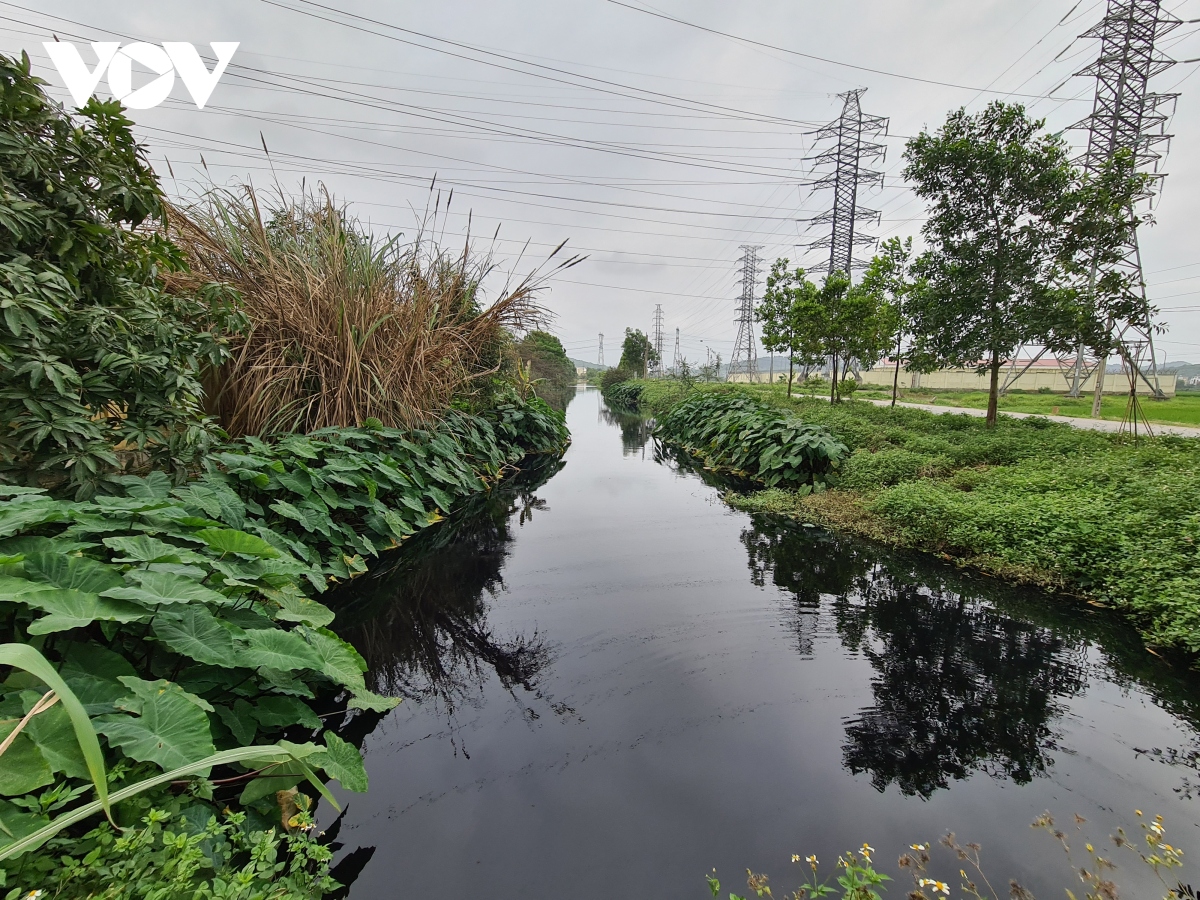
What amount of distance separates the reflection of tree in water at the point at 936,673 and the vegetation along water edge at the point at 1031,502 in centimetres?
54

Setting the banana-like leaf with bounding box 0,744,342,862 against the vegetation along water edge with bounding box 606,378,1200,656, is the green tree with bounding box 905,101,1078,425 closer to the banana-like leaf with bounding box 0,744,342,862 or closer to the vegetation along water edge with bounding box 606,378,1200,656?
the vegetation along water edge with bounding box 606,378,1200,656

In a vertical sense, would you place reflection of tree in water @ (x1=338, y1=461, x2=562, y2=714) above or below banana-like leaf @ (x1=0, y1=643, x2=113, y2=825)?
below

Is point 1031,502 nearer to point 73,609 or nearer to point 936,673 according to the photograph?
point 936,673

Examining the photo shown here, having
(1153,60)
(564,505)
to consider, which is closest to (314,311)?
(564,505)

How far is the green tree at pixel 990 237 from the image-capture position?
732 cm

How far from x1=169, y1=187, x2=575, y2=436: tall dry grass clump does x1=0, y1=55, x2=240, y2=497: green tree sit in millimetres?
893


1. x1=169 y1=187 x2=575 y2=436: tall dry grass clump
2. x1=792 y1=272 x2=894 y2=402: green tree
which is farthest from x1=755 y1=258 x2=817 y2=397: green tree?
x1=169 y1=187 x2=575 y2=436: tall dry grass clump

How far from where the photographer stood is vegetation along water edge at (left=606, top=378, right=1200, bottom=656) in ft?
9.82

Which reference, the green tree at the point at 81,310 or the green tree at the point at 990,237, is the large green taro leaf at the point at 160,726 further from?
the green tree at the point at 990,237

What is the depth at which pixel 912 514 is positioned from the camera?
438 centimetres

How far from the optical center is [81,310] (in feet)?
6.71

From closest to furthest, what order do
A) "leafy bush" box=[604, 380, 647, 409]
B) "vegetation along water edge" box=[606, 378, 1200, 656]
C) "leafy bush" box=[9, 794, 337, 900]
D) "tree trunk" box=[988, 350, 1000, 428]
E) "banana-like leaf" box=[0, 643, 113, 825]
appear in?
"banana-like leaf" box=[0, 643, 113, 825] < "leafy bush" box=[9, 794, 337, 900] < "vegetation along water edge" box=[606, 378, 1200, 656] < "tree trunk" box=[988, 350, 1000, 428] < "leafy bush" box=[604, 380, 647, 409]

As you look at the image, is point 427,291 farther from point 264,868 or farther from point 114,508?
point 264,868

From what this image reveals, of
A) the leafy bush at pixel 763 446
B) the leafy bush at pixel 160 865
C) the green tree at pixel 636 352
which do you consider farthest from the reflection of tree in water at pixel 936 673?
the green tree at pixel 636 352
